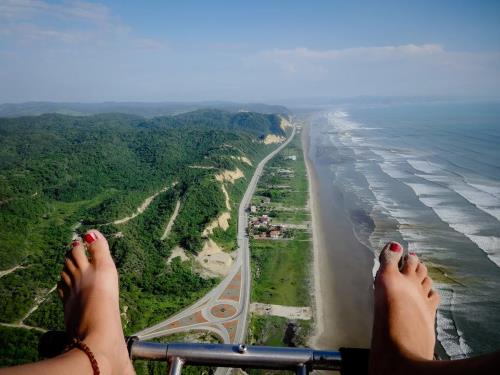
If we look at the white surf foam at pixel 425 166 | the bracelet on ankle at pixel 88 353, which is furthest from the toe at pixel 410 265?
the white surf foam at pixel 425 166

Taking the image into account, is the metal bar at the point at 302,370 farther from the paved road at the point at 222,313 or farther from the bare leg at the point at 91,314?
the paved road at the point at 222,313

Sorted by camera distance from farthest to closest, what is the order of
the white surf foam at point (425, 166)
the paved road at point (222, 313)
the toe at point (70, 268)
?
the white surf foam at point (425, 166) → the paved road at point (222, 313) → the toe at point (70, 268)

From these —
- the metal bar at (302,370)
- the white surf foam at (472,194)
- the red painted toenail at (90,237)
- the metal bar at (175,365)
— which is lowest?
the white surf foam at (472,194)

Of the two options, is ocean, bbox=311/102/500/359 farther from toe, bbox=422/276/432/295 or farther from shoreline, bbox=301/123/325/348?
toe, bbox=422/276/432/295

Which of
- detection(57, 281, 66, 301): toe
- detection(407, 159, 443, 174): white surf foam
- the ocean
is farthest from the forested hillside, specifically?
detection(407, 159, 443, 174): white surf foam

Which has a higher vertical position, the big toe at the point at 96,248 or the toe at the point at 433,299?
the big toe at the point at 96,248

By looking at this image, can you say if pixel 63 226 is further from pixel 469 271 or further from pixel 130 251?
pixel 469 271
